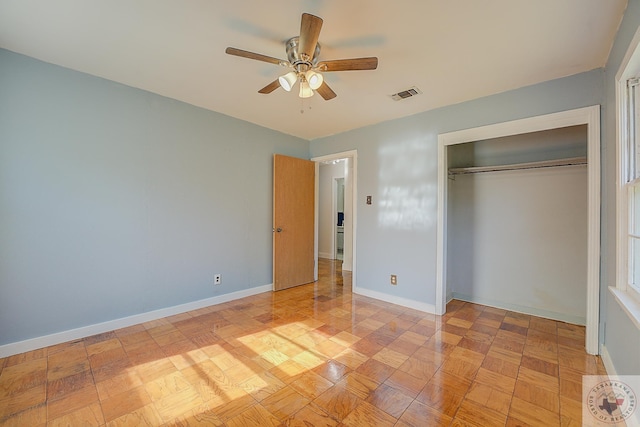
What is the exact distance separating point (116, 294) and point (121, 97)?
196 centimetres

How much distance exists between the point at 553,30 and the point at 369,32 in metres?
1.23

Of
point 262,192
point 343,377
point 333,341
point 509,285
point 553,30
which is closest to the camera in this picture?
point 553,30

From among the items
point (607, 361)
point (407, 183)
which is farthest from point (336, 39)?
point (607, 361)

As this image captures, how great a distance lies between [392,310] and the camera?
3.19 meters

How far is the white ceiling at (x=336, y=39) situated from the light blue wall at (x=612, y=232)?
0.15 m

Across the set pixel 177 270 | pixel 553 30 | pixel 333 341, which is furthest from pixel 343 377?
pixel 553 30

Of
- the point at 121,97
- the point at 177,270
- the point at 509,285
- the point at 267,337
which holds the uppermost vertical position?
the point at 121,97

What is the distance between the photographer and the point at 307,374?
191 cm

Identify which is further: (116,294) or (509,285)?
(509,285)

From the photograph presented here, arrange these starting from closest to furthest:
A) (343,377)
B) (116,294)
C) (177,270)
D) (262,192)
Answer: (343,377)
(116,294)
(177,270)
(262,192)

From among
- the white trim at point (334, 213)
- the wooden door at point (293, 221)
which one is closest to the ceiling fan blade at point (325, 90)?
the wooden door at point (293, 221)

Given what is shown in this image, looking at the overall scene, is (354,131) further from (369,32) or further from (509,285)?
(509,285)

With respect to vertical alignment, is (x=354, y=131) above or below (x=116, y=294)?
above

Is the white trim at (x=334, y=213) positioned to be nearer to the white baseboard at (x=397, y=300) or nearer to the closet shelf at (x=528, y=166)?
the white baseboard at (x=397, y=300)
